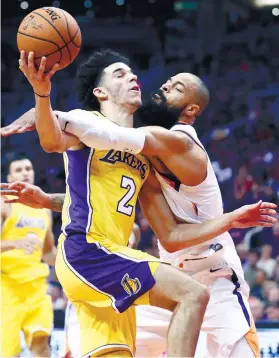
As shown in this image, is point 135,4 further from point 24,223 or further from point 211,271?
point 211,271

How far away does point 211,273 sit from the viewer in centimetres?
439

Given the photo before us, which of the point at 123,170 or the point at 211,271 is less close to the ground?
the point at 123,170

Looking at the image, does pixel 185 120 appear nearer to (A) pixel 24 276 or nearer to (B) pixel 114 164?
(B) pixel 114 164

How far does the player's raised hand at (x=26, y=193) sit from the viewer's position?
4438 mm

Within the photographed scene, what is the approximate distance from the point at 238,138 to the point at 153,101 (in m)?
8.78

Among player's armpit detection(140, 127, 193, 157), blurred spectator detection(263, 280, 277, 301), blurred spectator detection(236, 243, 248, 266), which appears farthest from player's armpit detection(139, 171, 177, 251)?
blurred spectator detection(236, 243, 248, 266)

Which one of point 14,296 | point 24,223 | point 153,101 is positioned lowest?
point 14,296

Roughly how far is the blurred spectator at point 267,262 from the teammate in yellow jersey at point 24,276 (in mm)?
3982

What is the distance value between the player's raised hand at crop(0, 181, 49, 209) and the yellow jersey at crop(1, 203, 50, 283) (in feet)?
8.62

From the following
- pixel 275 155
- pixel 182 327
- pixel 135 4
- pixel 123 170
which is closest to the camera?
pixel 182 327

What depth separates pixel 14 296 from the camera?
7051mm

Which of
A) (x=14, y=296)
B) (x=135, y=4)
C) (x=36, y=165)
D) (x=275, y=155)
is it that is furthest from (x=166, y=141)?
(x=135, y=4)

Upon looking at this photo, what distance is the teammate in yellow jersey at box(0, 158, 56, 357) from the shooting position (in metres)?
6.86

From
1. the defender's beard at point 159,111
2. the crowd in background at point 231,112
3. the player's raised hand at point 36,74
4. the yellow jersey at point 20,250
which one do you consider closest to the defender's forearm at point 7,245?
the yellow jersey at point 20,250
